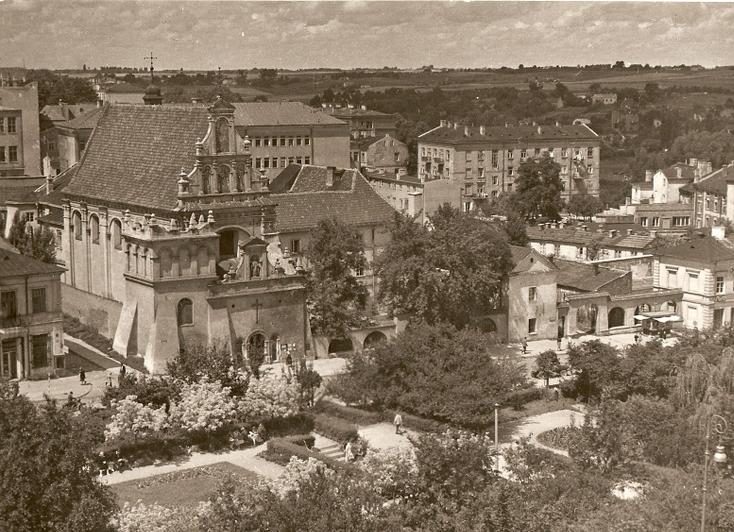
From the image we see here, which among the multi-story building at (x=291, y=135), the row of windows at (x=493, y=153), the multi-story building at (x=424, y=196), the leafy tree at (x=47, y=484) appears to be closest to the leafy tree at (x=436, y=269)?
the multi-story building at (x=424, y=196)

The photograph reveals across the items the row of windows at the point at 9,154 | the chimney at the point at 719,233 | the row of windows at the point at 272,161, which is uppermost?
the row of windows at the point at 9,154

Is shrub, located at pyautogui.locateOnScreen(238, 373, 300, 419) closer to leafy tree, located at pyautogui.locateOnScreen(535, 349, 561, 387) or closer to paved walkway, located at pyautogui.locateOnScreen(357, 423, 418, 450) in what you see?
paved walkway, located at pyautogui.locateOnScreen(357, 423, 418, 450)

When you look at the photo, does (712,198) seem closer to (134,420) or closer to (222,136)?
(222,136)

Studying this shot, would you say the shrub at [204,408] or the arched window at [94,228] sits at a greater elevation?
the arched window at [94,228]

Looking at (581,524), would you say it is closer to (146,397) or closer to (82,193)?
(146,397)

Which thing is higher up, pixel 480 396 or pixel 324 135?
pixel 324 135

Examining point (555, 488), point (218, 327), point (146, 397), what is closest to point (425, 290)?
point (218, 327)

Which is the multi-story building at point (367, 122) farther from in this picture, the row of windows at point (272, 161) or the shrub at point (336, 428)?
the shrub at point (336, 428)
